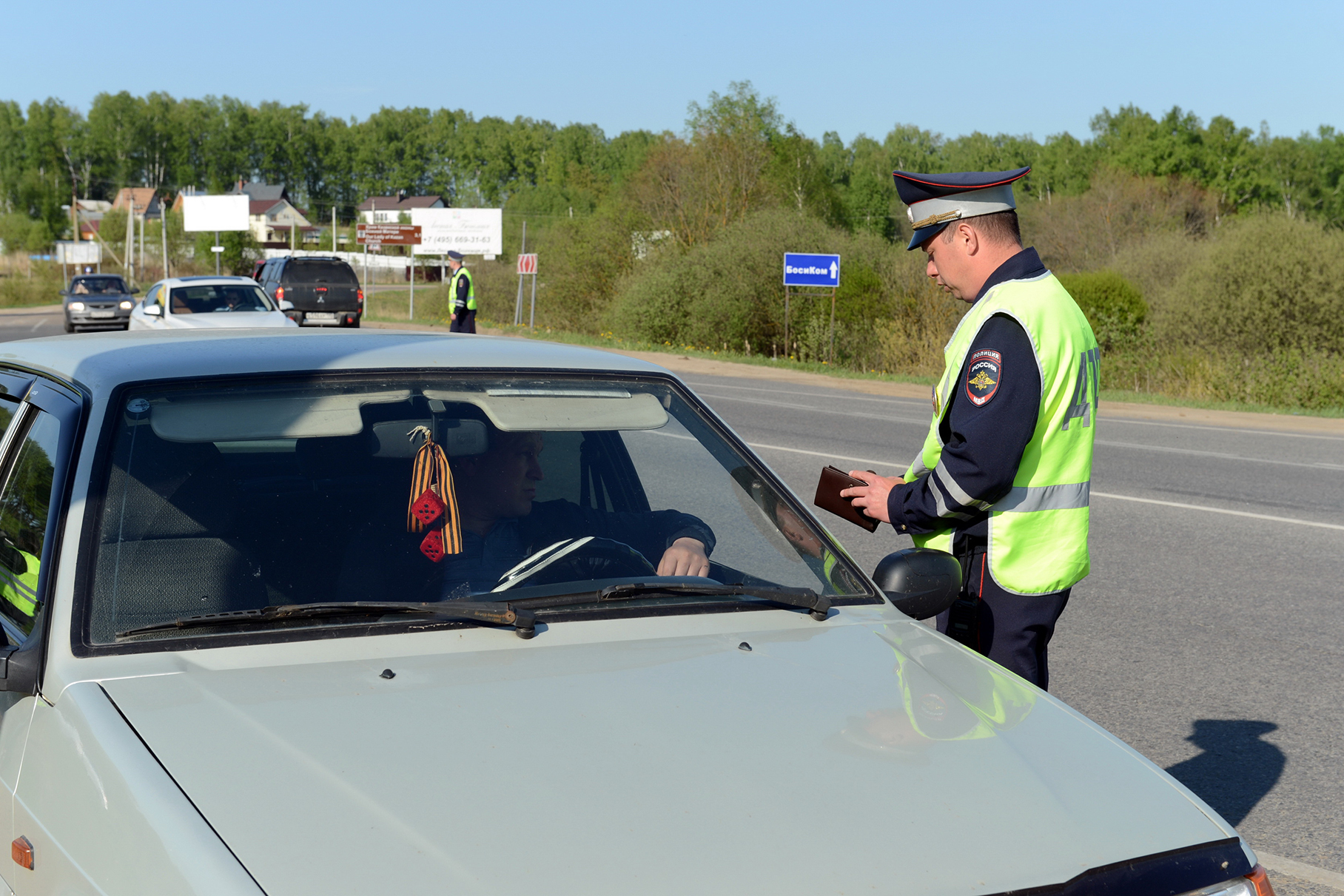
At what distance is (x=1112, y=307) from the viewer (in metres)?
27.4

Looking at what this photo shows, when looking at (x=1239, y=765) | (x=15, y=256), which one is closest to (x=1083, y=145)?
(x=15, y=256)

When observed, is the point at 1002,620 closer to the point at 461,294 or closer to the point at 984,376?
the point at 984,376

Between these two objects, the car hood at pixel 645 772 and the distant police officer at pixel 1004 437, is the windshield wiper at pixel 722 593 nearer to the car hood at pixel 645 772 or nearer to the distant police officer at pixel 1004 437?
the car hood at pixel 645 772

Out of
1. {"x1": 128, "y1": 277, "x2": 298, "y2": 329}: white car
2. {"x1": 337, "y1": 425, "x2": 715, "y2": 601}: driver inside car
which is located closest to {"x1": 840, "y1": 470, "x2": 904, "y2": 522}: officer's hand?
{"x1": 337, "y1": 425, "x2": 715, "y2": 601}: driver inside car

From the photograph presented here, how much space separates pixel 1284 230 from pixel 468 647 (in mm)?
26809

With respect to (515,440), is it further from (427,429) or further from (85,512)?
(85,512)

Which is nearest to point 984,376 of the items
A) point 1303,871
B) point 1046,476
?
point 1046,476

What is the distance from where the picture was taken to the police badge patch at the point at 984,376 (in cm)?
298

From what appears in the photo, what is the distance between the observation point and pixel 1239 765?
448cm

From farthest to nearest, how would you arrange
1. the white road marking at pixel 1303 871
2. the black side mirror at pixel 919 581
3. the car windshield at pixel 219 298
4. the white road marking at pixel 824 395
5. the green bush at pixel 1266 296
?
the green bush at pixel 1266 296
the white road marking at pixel 824 395
the car windshield at pixel 219 298
the white road marking at pixel 1303 871
the black side mirror at pixel 919 581

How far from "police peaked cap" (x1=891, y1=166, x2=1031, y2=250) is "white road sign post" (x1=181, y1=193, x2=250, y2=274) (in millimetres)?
78208

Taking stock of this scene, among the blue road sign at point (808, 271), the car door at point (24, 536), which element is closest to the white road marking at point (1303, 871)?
the car door at point (24, 536)

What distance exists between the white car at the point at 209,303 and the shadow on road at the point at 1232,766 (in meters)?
16.0

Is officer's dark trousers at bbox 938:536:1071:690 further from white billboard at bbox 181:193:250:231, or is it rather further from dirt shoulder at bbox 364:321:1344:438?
white billboard at bbox 181:193:250:231
